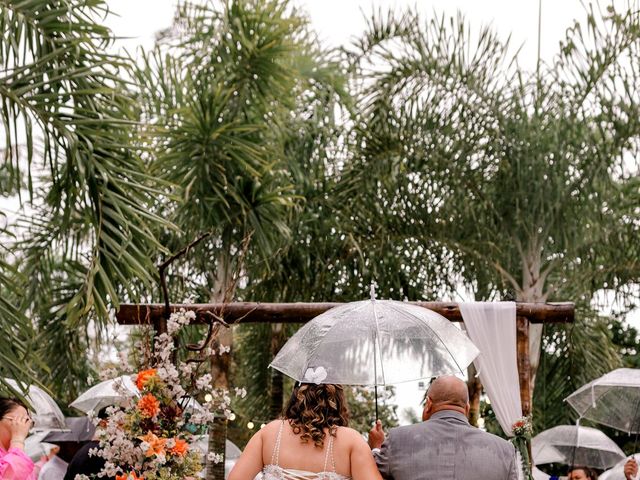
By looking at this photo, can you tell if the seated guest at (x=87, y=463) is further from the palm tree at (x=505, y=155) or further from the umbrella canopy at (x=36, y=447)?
the palm tree at (x=505, y=155)

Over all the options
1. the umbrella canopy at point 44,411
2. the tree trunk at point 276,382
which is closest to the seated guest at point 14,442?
the umbrella canopy at point 44,411

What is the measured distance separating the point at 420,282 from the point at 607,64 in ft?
14.1

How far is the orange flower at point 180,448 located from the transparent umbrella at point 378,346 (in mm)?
937

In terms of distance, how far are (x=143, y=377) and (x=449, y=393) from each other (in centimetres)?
170

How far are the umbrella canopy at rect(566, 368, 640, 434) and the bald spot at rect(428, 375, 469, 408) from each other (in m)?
4.96

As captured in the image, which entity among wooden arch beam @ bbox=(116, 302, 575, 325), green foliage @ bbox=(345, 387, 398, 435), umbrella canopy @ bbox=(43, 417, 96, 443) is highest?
wooden arch beam @ bbox=(116, 302, 575, 325)

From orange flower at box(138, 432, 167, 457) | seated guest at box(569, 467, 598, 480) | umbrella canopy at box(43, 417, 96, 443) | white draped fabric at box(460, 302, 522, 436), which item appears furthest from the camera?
umbrella canopy at box(43, 417, 96, 443)

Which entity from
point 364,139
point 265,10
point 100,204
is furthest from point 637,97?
point 100,204

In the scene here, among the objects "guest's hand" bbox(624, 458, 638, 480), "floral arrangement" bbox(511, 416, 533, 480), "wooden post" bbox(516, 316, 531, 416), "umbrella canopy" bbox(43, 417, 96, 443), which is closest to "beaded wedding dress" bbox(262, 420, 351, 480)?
"floral arrangement" bbox(511, 416, 533, 480)

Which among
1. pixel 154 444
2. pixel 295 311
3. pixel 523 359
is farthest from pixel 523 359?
pixel 154 444

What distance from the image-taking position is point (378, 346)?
6973 millimetres

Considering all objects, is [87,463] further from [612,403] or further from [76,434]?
[76,434]

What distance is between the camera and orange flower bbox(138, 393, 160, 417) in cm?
599

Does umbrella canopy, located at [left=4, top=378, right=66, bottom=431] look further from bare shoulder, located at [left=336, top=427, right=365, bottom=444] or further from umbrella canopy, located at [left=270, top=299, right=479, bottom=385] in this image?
bare shoulder, located at [left=336, top=427, right=365, bottom=444]
